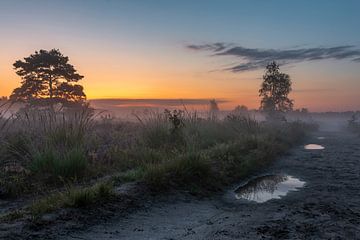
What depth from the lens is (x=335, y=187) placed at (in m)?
10.4

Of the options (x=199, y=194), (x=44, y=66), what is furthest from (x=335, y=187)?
(x=44, y=66)

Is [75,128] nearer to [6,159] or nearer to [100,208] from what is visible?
[6,159]

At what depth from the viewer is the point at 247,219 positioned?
23.6 ft

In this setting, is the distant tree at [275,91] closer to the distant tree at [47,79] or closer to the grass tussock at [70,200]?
the distant tree at [47,79]

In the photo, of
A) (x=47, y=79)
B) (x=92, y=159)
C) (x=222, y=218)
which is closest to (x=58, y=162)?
(x=92, y=159)

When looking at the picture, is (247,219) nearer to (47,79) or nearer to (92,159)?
(92,159)

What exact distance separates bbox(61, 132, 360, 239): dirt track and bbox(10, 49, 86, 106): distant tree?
2600cm

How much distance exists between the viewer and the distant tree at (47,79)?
32.0 meters

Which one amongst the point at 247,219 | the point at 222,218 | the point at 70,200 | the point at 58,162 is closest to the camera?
the point at 70,200

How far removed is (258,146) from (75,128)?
8384 millimetres

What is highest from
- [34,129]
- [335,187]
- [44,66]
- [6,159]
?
[44,66]

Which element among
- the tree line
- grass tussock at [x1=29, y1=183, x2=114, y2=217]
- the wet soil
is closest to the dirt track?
the wet soil

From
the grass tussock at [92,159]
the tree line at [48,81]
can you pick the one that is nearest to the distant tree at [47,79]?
the tree line at [48,81]

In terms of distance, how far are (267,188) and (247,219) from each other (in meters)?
3.50
